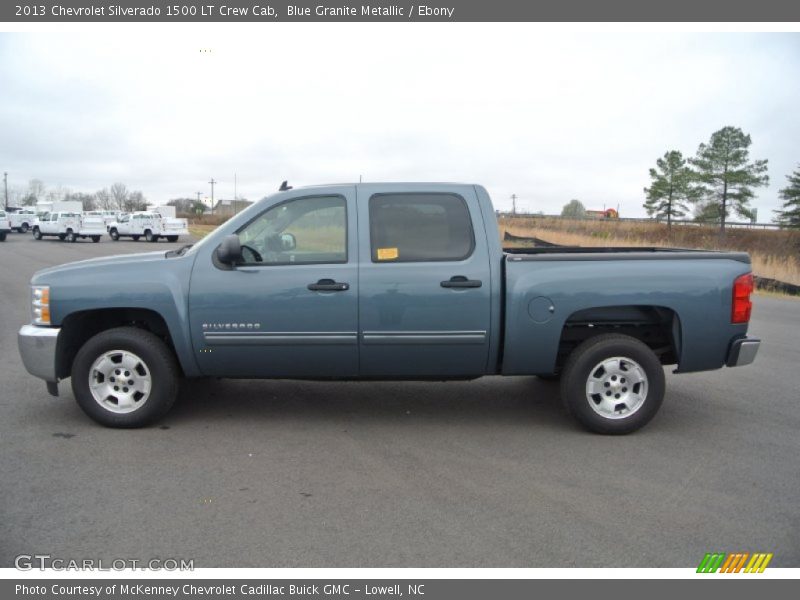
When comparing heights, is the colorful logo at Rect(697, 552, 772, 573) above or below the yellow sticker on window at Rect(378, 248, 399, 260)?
below

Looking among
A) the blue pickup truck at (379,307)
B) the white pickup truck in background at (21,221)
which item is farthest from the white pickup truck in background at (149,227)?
the blue pickup truck at (379,307)

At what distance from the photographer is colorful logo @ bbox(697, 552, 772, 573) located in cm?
349

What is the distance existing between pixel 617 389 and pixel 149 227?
129ft

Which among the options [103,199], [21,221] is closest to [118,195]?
[103,199]

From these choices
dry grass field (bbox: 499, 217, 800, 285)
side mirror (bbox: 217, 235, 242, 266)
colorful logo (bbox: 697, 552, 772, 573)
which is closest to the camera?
colorful logo (bbox: 697, 552, 772, 573)

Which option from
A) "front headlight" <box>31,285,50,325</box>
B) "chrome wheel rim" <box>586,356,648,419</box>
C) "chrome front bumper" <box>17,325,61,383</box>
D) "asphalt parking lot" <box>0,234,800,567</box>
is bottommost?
"asphalt parking lot" <box>0,234,800,567</box>

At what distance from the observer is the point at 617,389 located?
5492mm

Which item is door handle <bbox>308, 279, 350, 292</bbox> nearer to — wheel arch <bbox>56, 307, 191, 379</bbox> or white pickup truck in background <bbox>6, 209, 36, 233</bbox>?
wheel arch <bbox>56, 307, 191, 379</bbox>

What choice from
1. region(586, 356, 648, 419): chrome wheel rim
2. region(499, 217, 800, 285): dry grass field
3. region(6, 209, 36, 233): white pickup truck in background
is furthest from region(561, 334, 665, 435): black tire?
region(6, 209, 36, 233): white pickup truck in background

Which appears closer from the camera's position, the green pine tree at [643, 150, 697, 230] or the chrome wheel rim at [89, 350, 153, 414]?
the chrome wheel rim at [89, 350, 153, 414]

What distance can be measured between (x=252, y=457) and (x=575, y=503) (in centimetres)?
225

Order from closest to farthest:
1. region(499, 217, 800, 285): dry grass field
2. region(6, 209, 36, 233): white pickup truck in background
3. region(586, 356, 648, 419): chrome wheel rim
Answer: region(586, 356, 648, 419): chrome wheel rim < region(499, 217, 800, 285): dry grass field < region(6, 209, 36, 233): white pickup truck in background

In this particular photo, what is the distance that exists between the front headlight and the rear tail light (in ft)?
17.8

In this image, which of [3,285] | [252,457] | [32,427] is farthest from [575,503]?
[3,285]
